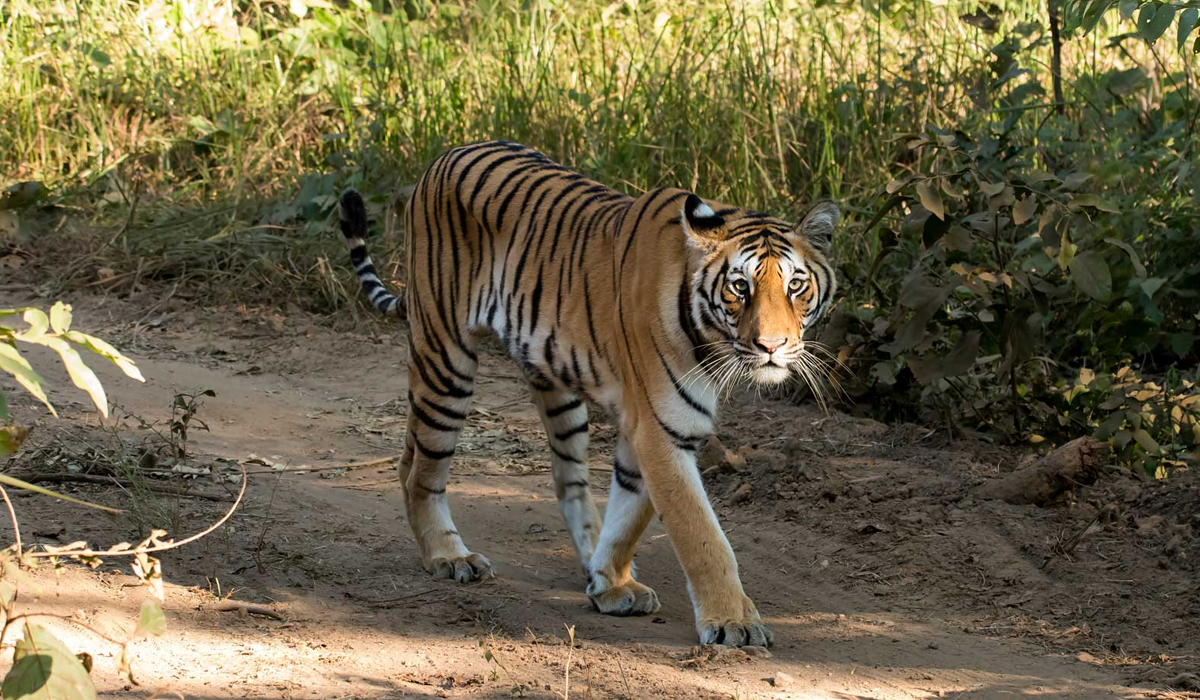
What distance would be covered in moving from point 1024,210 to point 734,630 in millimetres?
1665

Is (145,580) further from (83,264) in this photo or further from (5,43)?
(5,43)

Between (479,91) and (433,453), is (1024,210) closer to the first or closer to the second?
(433,453)

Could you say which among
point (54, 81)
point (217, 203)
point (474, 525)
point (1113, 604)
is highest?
point (54, 81)

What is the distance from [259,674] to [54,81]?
6.55m

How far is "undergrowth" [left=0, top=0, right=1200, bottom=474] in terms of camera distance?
16.1ft

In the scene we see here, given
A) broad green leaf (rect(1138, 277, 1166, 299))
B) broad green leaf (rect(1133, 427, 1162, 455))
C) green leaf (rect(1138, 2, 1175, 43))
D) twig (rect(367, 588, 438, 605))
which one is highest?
green leaf (rect(1138, 2, 1175, 43))

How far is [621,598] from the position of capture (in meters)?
3.96

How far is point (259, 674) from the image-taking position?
3.20 meters

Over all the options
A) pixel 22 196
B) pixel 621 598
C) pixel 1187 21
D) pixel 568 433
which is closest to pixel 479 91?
pixel 22 196

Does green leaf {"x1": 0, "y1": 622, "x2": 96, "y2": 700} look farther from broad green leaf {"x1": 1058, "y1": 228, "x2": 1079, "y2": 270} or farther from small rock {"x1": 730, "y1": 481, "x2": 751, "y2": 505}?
small rock {"x1": 730, "y1": 481, "x2": 751, "y2": 505}

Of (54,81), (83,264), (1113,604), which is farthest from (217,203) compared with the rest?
(1113,604)

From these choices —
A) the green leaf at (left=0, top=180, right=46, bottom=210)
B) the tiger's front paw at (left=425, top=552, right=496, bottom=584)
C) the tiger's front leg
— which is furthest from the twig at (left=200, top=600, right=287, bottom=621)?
the green leaf at (left=0, top=180, right=46, bottom=210)

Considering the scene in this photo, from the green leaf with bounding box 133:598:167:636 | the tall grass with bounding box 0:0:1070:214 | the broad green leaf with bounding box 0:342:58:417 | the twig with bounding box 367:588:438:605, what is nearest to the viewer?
the broad green leaf with bounding box 0:342:58:417

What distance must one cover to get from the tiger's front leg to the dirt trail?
3.8 inches
